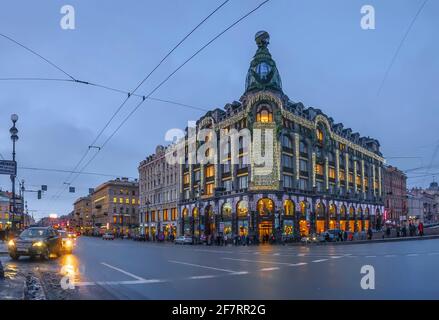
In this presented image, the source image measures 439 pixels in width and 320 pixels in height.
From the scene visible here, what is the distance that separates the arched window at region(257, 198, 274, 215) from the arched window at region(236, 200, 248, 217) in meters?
2.23

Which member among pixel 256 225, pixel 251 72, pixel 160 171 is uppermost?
pixel 251 72

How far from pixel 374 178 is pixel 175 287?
86.1m

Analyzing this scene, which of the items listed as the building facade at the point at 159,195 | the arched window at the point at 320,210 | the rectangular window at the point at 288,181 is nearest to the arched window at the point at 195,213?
the building facade at the point at 159,195

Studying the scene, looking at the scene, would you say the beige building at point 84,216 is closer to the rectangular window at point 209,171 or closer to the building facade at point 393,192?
the rectangular window at point 209,171

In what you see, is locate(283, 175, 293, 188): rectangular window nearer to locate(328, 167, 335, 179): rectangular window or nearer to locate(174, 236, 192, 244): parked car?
locate(328, 167, 335, 179): rectangular window

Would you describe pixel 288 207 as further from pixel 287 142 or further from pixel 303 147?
pixel 303 147

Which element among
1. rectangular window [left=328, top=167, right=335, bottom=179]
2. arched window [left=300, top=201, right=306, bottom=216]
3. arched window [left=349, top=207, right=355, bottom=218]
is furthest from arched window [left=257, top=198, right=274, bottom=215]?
arched window [left=349, top=207, right=355, bottom=218]

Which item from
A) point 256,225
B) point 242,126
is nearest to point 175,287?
point 256,225

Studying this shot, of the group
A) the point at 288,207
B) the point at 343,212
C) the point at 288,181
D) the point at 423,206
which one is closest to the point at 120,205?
the point at 343,212

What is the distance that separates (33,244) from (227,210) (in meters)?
43.4

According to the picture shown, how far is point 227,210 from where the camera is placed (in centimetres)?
6209

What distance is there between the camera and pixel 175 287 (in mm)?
10922

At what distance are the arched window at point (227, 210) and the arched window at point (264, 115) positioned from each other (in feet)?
44.7
